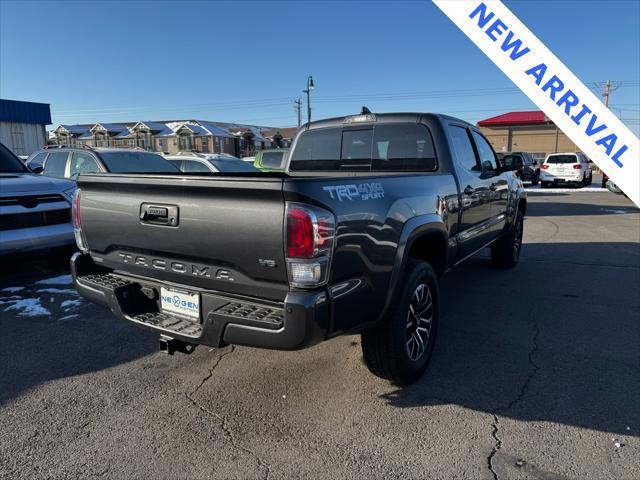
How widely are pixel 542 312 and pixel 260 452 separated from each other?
3.53 metres

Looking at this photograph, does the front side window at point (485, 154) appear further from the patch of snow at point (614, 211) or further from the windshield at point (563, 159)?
the windshield at point (563, 159)

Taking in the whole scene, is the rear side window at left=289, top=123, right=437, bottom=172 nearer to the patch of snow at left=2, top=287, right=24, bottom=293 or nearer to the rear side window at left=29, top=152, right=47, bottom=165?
the patch of snow at left=2, top=287, right=24, bottom=293

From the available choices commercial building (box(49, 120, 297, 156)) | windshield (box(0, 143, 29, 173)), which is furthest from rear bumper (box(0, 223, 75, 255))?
commercial building (box(49, 120, 297, 156))

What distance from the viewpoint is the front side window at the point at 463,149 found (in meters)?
4.24

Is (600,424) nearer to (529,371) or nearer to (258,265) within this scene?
(529,371)

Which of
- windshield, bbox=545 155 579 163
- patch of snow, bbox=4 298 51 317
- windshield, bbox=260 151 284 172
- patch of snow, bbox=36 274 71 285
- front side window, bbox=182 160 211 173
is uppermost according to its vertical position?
windshield, bbox=545 155 579 163

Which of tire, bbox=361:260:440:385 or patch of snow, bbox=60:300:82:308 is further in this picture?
patch of snow, bbox=60:300:82:308

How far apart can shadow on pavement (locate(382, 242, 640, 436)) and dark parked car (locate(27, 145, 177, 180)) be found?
5.86 m

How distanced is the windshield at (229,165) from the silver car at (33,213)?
5.68m

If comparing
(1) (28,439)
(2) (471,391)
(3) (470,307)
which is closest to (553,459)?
(2) (471,391)

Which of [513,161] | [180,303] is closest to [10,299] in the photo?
[180,303]

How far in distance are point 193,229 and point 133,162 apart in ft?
21.4

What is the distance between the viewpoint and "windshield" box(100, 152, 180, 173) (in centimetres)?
801

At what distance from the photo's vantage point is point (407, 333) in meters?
3.15
